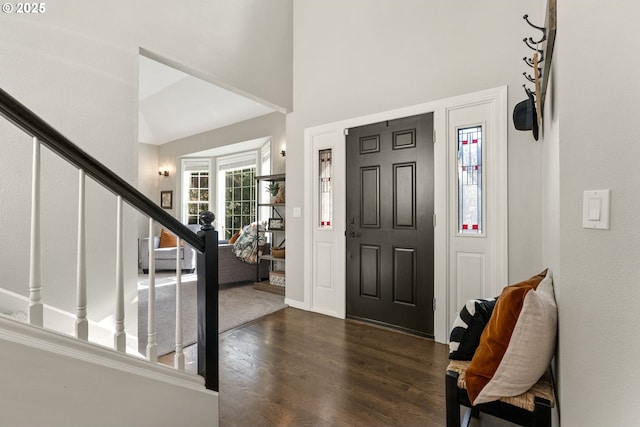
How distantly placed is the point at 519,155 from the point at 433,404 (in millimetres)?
1968

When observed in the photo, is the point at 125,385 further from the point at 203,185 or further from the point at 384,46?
the point at 203,185

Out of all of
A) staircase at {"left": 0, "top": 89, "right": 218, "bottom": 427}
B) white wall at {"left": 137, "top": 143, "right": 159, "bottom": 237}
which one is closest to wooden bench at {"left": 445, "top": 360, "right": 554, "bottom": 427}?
staircase at {"left": 0, "top": 89, "right": 218, "bottom": 427}

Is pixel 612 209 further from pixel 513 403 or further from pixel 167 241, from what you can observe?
pixel 167 241

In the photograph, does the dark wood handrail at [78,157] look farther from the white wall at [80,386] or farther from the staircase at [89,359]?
the white wall at [80,386]

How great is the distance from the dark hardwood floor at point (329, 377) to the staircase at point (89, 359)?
48 cm

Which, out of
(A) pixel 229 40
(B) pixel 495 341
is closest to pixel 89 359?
(B) pixel 495 341

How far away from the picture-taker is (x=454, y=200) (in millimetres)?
2807

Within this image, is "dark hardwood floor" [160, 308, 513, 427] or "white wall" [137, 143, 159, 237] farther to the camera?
"white wall" [137, 143, 159, 237]

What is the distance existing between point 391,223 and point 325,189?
3.13 ft

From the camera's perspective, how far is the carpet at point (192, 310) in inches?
114

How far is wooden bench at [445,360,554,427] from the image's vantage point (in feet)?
3.97

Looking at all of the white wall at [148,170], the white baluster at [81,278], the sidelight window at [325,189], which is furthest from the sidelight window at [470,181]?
the white wall at [148,170]

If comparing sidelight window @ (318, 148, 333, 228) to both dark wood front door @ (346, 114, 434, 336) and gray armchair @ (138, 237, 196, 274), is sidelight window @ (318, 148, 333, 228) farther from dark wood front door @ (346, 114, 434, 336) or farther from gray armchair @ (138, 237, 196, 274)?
gray armchair @ (138, 237, 196, 274)

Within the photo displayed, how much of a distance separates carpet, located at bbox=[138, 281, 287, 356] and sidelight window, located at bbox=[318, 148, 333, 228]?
4.13ft
